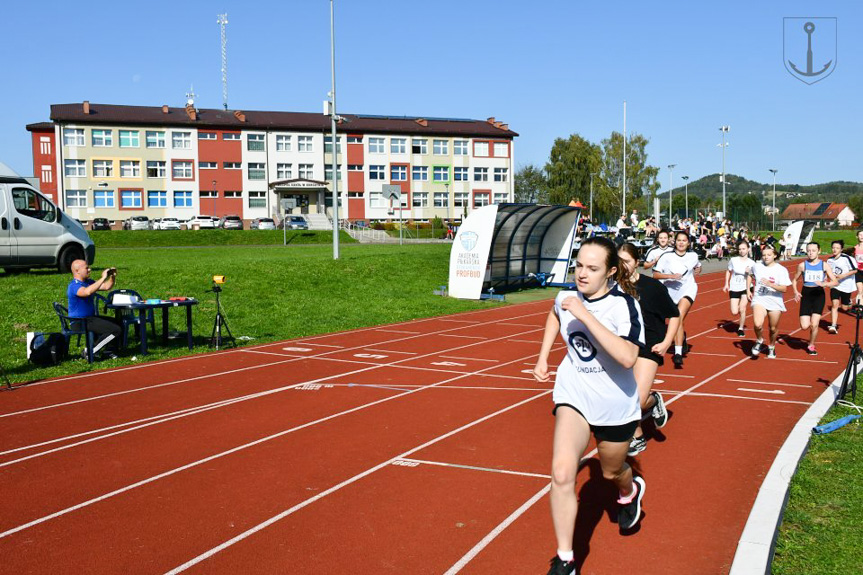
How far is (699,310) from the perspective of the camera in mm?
19641

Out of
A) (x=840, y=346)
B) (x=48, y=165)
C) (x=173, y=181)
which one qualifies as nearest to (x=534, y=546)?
(x=840, y=346)

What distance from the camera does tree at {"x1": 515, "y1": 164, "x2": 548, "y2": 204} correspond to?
3748 inches

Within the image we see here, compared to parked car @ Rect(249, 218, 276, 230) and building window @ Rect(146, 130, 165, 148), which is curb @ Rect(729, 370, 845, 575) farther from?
building window @ Rect(146, 130, 165, 148)

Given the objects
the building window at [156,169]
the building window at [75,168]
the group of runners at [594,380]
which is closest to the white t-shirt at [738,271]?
the group of runners at [594,380]

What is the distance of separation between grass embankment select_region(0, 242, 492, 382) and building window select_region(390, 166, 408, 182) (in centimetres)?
4637

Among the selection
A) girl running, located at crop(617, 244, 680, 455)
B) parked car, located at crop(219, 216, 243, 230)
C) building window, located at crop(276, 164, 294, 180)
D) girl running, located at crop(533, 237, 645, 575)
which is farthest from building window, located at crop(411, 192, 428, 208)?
girl running, located at crop(533, 237, 645, 575)

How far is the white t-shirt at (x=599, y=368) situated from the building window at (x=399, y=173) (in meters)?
69.9

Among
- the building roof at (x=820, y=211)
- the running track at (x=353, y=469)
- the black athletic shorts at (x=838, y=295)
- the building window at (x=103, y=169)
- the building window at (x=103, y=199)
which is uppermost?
the building window at (x=103, y=169)

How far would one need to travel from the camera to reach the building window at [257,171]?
227 ft

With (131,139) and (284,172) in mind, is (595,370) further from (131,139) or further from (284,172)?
(131,139)

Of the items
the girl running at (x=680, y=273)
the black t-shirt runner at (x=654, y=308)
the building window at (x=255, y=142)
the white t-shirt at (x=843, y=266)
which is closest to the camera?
the black t-shirt runner at (x=654, y=308)

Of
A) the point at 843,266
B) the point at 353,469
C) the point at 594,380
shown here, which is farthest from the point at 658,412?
the point at 843,266

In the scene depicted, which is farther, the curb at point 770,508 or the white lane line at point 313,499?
the white lane line at point 313,499

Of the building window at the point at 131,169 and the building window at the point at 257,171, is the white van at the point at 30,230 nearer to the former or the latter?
the building window at the point at 131,169
